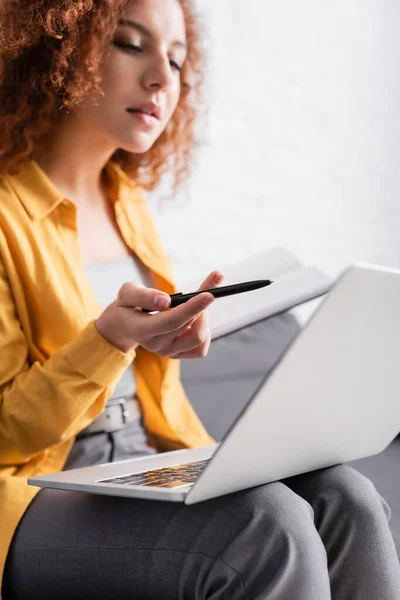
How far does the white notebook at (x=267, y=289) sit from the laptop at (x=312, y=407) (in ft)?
0.92

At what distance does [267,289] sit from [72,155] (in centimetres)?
34

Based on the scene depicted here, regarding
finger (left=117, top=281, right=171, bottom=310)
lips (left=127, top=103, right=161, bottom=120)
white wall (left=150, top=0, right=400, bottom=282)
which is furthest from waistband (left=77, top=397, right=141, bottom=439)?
white wall (left=150, top=0, right=400, bottom=282)

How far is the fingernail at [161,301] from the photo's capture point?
83 centimetres

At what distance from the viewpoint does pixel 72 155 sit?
1.20 meters

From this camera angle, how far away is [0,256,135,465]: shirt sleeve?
0.92m

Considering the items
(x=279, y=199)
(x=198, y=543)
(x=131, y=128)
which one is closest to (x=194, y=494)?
(x=198, y=543)

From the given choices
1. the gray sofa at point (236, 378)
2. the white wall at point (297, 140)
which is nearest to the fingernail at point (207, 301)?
the gray sofa at point (236, 378)

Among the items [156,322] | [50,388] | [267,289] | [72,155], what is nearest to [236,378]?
[267,289]

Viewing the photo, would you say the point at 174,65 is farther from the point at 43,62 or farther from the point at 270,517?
the point at 270,517

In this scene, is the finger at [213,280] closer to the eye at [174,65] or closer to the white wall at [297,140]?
the eye at [174,65]

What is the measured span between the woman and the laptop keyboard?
31 millimetres

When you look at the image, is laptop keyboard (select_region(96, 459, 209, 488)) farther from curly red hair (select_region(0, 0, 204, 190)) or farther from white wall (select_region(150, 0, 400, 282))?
white wall (select_region(150, 0, 400, 282))

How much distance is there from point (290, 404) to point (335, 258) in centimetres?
172

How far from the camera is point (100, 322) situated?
0.91m
